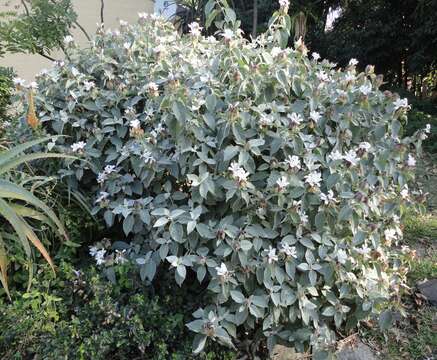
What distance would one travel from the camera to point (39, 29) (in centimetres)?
405

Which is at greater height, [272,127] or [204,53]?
[204,53]

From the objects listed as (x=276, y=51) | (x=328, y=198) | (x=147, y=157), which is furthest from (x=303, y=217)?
(x=276, y=51)

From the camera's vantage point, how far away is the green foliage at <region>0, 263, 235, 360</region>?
199 cm

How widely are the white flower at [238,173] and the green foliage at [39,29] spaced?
2481 mm

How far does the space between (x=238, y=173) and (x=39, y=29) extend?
277cm

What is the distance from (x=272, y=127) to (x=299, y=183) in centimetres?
36

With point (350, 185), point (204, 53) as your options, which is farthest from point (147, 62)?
point (350, 185)

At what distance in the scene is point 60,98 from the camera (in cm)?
279

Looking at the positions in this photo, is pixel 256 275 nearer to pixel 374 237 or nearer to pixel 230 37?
pixel 374 237

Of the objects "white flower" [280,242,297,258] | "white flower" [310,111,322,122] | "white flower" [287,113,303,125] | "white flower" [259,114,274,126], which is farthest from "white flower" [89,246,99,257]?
"white flower" [310,111,322,122]

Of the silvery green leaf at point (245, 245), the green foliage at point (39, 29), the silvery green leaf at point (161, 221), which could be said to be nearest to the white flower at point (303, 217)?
the silvery green leaf at point (245, 245)

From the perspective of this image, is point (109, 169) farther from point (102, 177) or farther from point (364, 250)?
point (364, 250)

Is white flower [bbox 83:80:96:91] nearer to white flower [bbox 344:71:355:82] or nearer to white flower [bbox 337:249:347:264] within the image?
white flower [bbox 344:71:355:82]

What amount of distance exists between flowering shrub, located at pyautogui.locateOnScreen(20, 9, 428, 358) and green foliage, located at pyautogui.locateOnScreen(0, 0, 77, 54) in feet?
5.25
